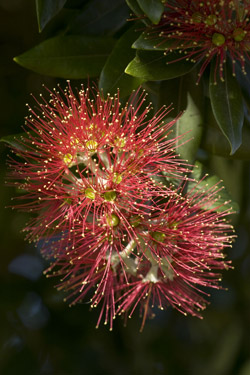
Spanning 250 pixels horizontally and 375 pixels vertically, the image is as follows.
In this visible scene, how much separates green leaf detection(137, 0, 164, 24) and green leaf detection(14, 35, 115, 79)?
0.97ft

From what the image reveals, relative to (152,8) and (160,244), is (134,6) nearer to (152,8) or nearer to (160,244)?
(152,8)

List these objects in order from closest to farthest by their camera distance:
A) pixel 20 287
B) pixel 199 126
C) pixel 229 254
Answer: pixel 199 126 → pixel 20 287 → pixel 229 254

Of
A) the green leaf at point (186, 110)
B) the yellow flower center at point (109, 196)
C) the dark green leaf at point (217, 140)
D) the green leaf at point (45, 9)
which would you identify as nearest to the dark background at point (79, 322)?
the dark green leaf at point (217, 140)

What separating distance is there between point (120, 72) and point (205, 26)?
20 cm

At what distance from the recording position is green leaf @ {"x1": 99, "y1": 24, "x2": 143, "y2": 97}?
1178mm

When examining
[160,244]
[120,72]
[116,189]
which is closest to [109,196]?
[116,189]

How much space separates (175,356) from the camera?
200cm

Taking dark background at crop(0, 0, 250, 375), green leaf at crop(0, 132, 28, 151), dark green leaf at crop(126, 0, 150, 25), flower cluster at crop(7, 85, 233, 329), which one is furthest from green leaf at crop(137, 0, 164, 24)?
dark background at crop(0, 0, 250, 375)

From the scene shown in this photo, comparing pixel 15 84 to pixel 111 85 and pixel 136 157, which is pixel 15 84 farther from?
pixel 136 157

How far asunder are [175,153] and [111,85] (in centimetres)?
20

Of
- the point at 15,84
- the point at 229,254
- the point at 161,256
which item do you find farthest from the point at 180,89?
the point at 229,254

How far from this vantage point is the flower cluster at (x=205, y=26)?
1.12 m

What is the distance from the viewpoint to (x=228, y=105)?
4.01ft

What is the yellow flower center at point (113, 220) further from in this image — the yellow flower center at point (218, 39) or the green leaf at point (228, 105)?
the yellow flower center at point (218, 39)
